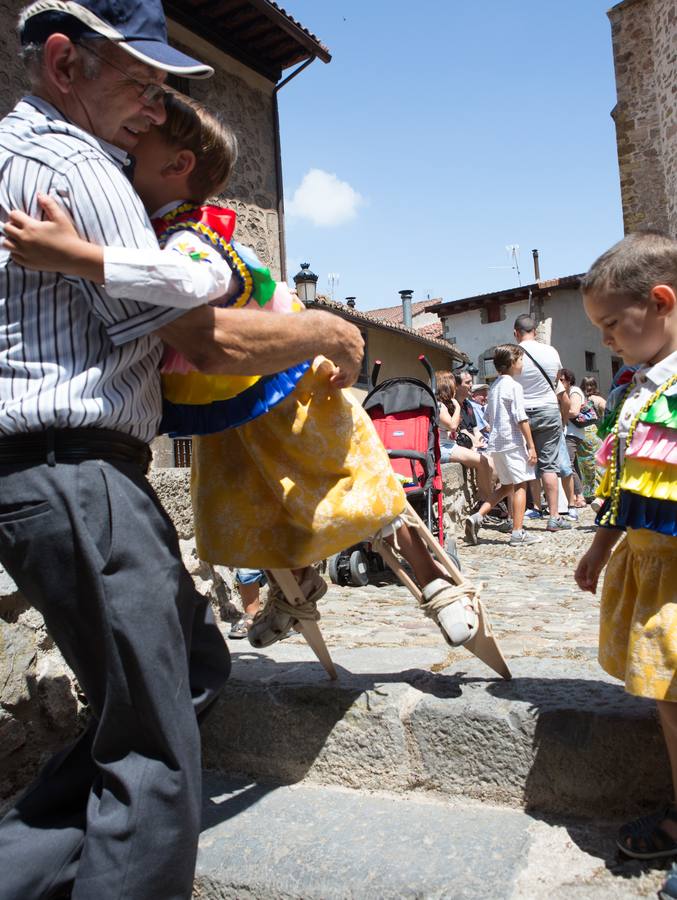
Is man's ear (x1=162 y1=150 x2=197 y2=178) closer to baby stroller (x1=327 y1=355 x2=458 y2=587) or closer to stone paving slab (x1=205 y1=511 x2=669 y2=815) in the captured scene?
stone paving slab (x1=205 y1=511 x2=669 y2=815)

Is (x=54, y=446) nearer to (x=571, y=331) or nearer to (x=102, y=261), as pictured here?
(x=102, y=261)

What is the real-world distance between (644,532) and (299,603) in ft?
3.43

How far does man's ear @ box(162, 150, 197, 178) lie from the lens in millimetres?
1867

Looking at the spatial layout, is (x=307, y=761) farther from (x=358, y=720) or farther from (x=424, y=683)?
(x=424, y=683)

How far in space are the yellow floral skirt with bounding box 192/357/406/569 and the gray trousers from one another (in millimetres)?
603

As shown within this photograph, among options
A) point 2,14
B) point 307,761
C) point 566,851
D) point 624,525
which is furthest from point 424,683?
point 2,14

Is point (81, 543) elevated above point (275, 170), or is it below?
below

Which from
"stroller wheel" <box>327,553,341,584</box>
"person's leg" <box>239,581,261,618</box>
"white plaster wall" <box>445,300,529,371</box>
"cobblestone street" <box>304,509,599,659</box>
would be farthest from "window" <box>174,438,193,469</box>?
"white plaster wall" <box>445,300,529,371</box>

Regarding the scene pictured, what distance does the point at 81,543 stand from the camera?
1.45 metres

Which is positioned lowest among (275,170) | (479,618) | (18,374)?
(479,618)

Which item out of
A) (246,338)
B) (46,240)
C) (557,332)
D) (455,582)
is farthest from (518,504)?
(557,332)

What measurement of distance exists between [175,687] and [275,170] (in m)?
10.7

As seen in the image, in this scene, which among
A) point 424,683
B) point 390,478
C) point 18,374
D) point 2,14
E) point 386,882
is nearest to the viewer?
point 18,374

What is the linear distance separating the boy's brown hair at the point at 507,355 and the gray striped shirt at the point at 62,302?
6392 mm
